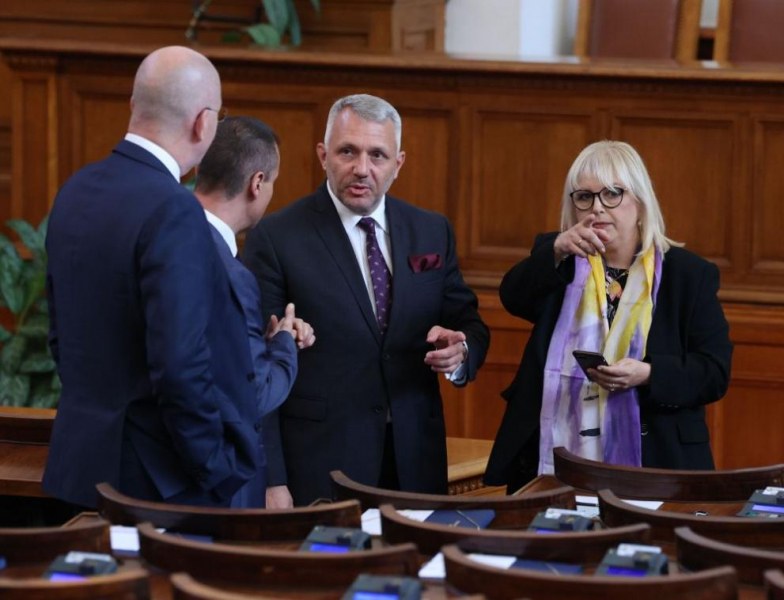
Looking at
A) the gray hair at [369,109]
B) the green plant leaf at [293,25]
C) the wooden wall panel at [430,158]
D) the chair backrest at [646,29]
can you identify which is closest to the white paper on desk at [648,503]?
the gray hair at [369,109]

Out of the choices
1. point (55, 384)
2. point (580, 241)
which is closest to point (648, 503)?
point (580, 241)

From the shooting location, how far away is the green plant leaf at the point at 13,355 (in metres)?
5.45

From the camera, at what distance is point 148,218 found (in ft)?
9.33

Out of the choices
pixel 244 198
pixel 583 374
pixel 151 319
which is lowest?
pixel 583 374

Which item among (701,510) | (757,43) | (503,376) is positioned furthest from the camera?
(757,43)

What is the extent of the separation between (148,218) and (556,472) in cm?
106

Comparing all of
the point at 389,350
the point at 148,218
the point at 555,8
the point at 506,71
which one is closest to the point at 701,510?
the point at 389,350

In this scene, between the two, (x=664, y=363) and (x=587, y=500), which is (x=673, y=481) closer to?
(x=587, y=500)

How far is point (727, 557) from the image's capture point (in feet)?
7.70

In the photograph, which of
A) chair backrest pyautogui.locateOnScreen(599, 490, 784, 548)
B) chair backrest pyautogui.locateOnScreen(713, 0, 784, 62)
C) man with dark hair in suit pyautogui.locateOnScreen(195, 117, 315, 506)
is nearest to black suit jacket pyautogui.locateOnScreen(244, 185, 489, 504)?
man with dark hair in suit pyautogui.locateOnScreen(195, 117, 315, 506)

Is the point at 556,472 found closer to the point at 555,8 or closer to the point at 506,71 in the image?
the point at 506,71

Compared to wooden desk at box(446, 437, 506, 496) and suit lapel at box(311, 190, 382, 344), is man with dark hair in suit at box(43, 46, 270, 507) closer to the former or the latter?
suit lapel at box(311, 190, 382, 344)

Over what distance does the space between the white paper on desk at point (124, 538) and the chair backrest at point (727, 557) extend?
936 mm

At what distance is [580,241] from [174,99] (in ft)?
3.43
